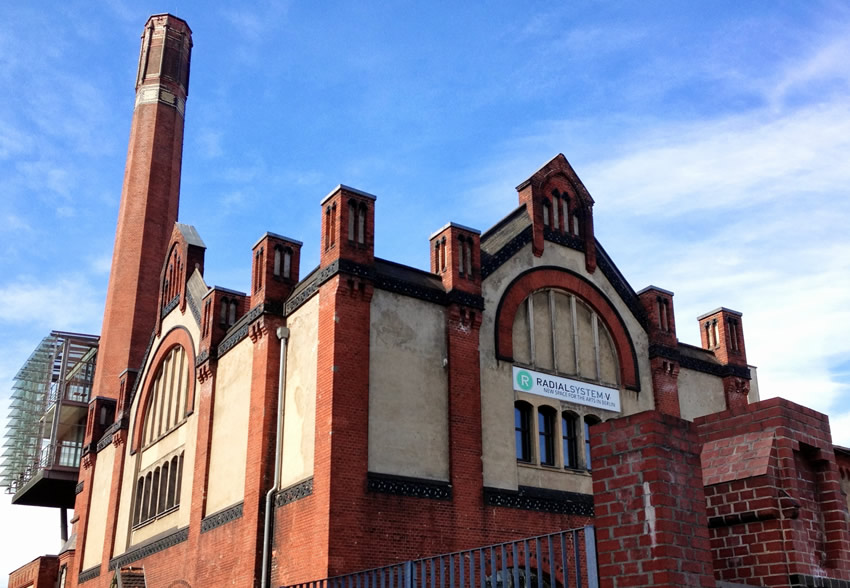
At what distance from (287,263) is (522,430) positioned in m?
7.14

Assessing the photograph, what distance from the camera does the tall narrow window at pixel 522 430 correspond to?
21.0 metres

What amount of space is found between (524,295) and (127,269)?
81.3 feet

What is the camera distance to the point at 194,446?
24344 millimetres

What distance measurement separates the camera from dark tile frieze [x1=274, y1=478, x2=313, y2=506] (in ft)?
60.4

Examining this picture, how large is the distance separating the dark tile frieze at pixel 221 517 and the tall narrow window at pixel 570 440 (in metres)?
7.96

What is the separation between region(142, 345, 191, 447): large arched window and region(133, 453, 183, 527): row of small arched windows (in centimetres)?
114

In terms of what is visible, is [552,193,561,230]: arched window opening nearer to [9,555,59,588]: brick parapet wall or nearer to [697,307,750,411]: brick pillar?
[697,307,750,411]: brick pillar

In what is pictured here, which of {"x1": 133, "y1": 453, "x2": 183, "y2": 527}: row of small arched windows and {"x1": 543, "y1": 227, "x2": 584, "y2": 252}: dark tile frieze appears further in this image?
{"x1": 133, "y1": 453, "x2": 183, "y2": 527}: row of small arched windows

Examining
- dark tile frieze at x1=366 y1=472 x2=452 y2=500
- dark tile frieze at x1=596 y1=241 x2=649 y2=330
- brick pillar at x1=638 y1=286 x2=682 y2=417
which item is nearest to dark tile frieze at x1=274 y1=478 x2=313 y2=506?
dark tile frieze at x1=366 y1=472 x2=452 y2=500

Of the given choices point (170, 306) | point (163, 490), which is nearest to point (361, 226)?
point (170, 306)

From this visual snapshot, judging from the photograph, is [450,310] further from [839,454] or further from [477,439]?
[839,454]

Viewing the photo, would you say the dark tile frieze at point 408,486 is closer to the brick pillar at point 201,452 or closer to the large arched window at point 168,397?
the brick pillar at point 201,452

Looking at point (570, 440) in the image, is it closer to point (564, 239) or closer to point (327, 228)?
point (564, 239)

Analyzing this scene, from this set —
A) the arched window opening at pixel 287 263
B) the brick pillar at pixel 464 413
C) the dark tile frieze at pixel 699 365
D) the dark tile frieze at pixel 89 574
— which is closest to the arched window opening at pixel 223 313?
the arched window opening at pixel 287 263
